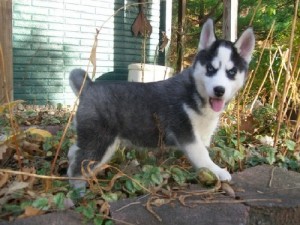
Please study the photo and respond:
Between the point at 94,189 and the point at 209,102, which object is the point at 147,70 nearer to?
the point at 209,102

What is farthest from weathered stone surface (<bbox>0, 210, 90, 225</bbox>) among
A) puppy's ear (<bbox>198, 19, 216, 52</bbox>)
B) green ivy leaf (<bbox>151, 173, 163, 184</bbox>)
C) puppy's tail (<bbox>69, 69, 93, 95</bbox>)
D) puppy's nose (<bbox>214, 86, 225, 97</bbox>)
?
puppy's ear (<bbox>198, 19, 216, 52</bbox>)

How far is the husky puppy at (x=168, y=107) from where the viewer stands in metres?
3.15

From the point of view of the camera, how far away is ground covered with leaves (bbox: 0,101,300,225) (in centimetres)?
247

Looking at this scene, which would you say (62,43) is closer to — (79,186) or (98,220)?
(79,186)

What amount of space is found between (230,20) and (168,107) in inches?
142

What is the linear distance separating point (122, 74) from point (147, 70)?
1689 mm

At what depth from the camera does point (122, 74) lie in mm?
10555

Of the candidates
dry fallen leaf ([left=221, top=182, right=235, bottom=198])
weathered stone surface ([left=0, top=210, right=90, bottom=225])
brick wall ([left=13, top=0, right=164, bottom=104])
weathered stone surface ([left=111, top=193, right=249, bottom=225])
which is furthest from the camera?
brick wall ([left=13, top=0, right=164, bottom=104])

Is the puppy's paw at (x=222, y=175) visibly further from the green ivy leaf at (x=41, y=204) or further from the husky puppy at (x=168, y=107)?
the green ivy leaf at (x=41, y=204)

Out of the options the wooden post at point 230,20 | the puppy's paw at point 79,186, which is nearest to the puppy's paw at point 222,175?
the puppy's paw at point 79,186

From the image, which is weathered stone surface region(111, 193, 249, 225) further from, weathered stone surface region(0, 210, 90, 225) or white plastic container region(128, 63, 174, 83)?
white plastic container region(128, 63, 174, 83)

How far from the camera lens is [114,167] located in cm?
263

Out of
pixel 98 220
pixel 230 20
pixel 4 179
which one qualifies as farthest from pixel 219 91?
pixel 230 20

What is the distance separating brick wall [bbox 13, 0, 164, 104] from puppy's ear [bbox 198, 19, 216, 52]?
194 inches
